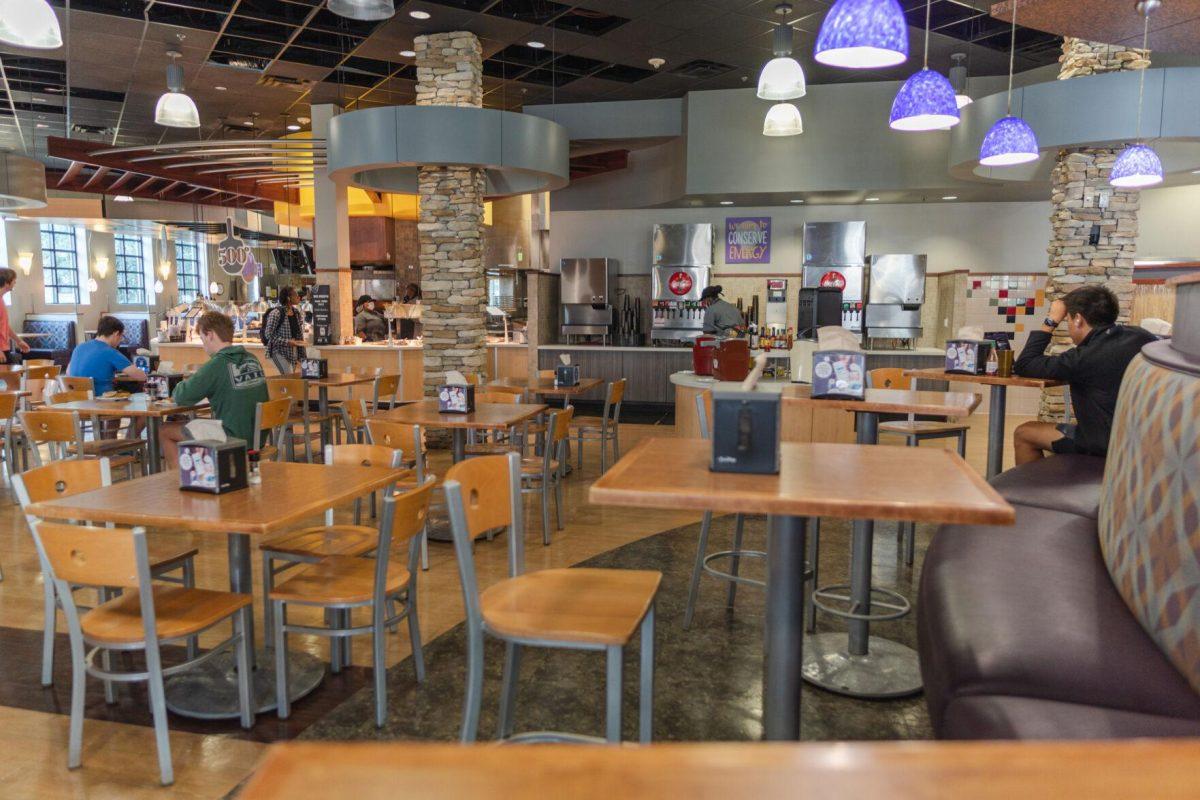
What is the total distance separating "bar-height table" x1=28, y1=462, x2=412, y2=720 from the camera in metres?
2.61

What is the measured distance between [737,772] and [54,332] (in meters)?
22.5

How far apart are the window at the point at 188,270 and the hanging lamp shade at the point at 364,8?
23.3 meters

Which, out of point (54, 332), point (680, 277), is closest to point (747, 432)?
point (680, 277)

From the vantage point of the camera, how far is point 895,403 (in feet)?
11.9

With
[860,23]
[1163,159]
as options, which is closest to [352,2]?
[860,23]

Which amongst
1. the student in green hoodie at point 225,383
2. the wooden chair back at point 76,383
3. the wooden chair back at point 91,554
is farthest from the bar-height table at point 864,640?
the wooden chair back at point 76,383

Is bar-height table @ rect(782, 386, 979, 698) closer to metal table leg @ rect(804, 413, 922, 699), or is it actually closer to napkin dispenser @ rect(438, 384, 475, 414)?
metal table leg @ rect(804, 413, 922, 699)

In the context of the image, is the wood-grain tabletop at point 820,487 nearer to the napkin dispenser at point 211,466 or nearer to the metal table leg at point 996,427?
the napkin dispenser at point 211,466

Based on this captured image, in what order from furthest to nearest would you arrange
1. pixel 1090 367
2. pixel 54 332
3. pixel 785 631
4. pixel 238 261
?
1. pixel 54 332
2. pixel 238 261
3. pixel 1090 367
4. pixel 785 631

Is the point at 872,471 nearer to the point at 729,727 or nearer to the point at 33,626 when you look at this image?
the point at 729,727

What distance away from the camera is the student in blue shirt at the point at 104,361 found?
6684 mm

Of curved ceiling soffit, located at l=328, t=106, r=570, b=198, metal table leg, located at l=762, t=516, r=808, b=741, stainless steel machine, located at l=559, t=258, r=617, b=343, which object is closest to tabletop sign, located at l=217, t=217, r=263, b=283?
stainless steel machine, located at l=559, t=258, r=617, b=343

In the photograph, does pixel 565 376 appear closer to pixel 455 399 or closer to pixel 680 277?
pixel 455 399

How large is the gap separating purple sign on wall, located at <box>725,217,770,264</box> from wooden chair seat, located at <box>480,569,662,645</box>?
10714mm
